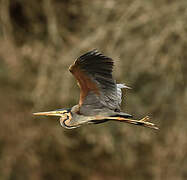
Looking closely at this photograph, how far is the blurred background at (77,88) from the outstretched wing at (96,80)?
354 centimetres

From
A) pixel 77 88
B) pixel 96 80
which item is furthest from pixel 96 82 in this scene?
pixel 77 88

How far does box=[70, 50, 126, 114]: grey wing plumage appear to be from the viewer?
8.00 feet

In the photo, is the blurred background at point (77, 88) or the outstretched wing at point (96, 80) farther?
the blurred background at point (77, 88)

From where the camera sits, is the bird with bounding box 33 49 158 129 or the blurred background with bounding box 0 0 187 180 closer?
the bird with bounding box 33 49 158 129

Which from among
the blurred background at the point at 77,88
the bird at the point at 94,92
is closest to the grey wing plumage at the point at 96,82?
the bird at the point at 94,92

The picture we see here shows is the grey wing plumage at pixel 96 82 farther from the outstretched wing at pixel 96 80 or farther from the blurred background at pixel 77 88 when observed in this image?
the blurred background at pixel 77 88

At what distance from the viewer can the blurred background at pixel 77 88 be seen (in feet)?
20.6

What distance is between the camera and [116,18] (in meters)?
6.64

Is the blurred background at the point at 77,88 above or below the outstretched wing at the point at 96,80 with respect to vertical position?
above

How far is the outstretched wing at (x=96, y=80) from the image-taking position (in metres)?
2.43

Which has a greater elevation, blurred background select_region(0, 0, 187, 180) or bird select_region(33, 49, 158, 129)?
blurred background select_region(0, 0, 187, 180)

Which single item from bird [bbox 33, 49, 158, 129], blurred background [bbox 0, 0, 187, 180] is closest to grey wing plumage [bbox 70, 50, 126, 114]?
bird [bbox 33, 49, 158, 129]

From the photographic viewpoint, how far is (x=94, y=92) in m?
2.54

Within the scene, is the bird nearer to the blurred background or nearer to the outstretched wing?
the outstretched wing
